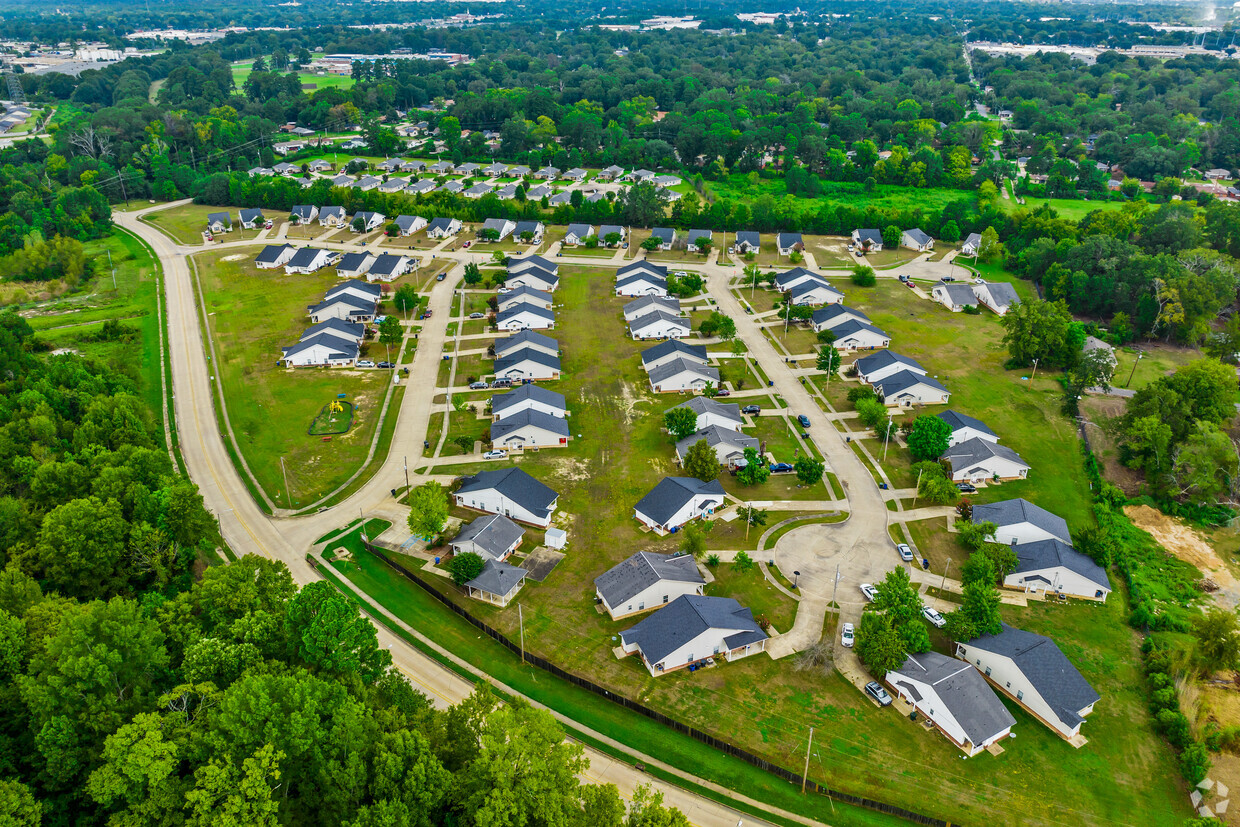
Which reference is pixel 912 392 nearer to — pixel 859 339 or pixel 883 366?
pixel 883 366

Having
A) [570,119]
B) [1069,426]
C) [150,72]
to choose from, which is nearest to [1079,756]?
[1069,426]

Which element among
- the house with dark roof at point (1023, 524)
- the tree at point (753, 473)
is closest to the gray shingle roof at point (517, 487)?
the tree at point (753, 473)

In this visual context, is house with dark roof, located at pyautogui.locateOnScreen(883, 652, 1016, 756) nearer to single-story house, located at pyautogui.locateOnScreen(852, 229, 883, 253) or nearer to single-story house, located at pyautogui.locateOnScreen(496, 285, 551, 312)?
single-story house, located at pyautogui.locateOnScreen(496, 285, 551, 312)

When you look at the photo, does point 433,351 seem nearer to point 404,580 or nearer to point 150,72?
point 404,580

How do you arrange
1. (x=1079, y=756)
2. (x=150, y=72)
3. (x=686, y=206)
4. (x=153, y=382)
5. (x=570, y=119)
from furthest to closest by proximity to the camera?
(x=150, y=72) < (x=570, y=119) < (x=686, y=206) < (x=153, y=382) < (x=1079, y=756)

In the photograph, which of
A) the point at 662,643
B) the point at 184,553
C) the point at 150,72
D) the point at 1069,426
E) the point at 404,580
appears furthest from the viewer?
the point at 150,72

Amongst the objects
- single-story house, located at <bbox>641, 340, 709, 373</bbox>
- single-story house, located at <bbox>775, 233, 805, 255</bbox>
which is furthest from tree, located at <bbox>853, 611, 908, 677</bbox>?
single-story house, located at <bbox>775, 233, 805, 255</bbox>

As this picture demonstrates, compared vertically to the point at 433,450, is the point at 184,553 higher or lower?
higher
